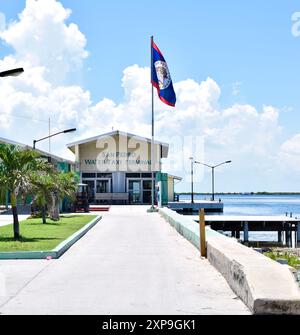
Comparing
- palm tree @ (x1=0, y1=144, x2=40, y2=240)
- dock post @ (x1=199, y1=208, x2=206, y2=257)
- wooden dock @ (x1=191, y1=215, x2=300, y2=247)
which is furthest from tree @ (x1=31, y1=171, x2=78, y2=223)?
wooden dock @ (x1=191, y1=215, x2=300, y2=247)

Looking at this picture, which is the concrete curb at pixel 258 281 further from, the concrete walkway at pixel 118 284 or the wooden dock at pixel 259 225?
the wooden dock at pixel 259 225

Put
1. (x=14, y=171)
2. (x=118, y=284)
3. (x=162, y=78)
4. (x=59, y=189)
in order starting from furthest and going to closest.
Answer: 1. (x=162, y=78)
2. (x=59, y=189)
3. (x=14, y=171)
4. (x=118, y=284)

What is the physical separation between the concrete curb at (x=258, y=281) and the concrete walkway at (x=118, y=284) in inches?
Result: 8.6

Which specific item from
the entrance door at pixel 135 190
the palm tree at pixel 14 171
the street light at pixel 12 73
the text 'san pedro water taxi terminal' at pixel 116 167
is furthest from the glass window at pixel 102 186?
the street light at pixel 12 73

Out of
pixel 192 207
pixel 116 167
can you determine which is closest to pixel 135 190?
pixel 116 167

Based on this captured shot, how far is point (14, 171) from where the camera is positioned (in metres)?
17.2

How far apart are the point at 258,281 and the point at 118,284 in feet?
9.28

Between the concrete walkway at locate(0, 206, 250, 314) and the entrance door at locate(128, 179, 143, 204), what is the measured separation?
36.7 meters

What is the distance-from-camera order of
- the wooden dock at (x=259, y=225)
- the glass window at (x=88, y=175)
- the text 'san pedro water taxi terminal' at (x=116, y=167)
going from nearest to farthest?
the wooden dock at (x=259, y=225)
the text 'san pedro water taxi terminal' at (x=116, y=167)
the glass window at (x=88, y=175)

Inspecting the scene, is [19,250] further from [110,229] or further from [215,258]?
[110,229]

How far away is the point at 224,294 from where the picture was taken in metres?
8.78

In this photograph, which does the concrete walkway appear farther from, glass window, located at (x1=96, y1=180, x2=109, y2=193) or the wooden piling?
glass window, located at (x1=96, y1=180, x2=109, y2=193)

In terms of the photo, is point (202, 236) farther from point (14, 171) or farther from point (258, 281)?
point (14, 171)

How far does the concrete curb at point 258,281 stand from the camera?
6879 millimetres
